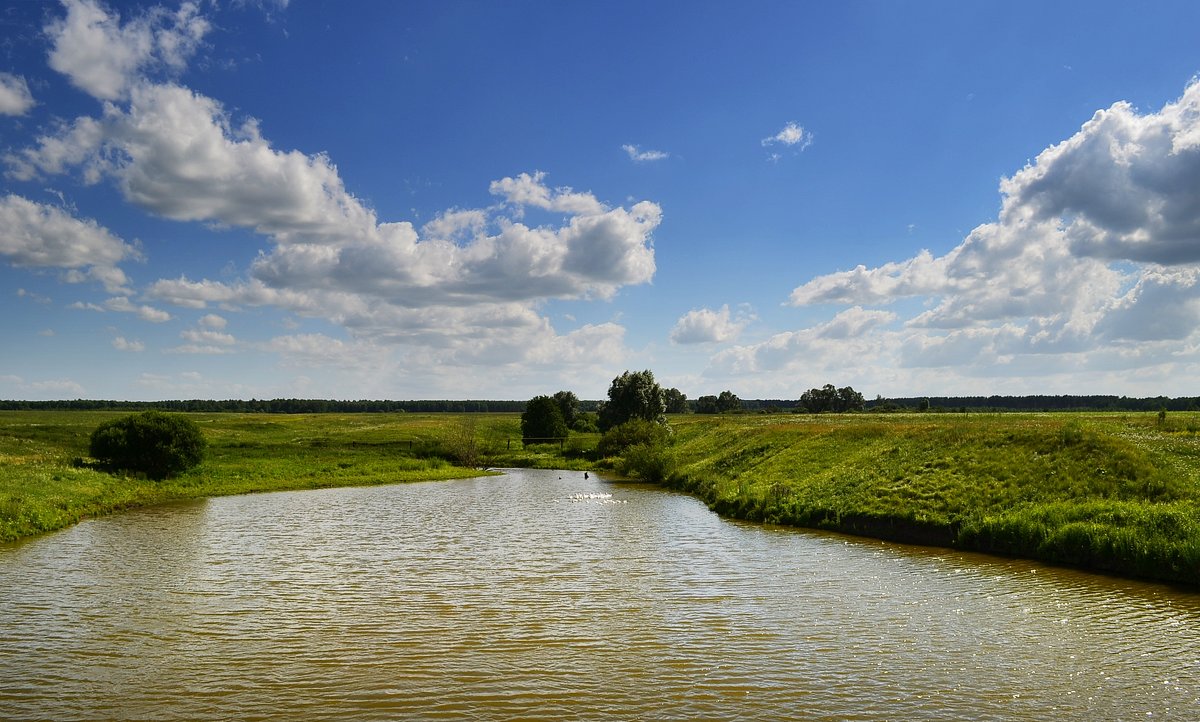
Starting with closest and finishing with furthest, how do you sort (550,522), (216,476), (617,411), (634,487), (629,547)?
(629,547) → (550,522) → (216,476) → (634,487) → (617,411)

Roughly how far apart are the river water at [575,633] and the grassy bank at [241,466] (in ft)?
25.9

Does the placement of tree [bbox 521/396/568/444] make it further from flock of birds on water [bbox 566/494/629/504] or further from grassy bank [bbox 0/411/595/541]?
flock of birds on water [bbox 566/494/629/504]

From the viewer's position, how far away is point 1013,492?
3416 centimetres

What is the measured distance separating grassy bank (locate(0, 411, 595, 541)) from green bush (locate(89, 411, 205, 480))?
1431 millimetres

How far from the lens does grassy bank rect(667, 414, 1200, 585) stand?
27047 millimetres

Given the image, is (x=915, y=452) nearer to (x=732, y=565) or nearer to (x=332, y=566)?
(x=732, y=565)

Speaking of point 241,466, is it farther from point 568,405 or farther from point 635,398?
point 568,405

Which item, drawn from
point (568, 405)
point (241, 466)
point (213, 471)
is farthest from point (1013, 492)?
point (568, 405)

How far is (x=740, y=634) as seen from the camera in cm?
1980

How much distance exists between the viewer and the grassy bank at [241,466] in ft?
135

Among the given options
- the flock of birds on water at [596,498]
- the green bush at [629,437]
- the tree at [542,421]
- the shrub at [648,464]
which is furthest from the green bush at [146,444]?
the tree at [542,421]

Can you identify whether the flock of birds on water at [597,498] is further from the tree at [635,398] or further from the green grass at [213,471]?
the tree at [635,398]

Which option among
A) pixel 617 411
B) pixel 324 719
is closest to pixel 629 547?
pixel 324 719

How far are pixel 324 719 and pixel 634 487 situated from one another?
53520 mm
